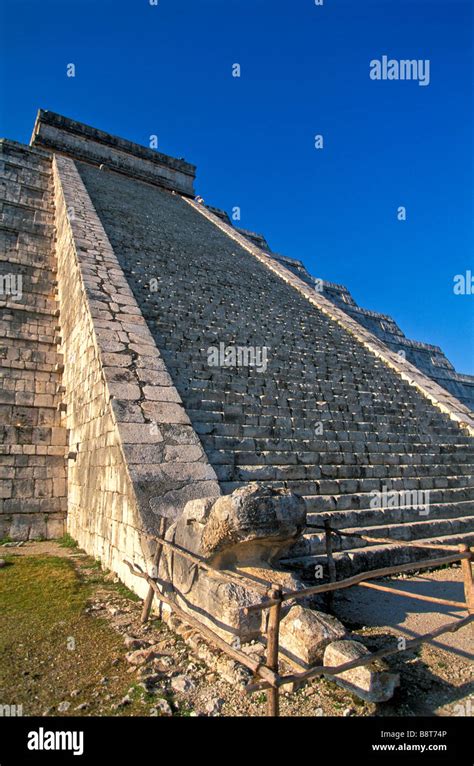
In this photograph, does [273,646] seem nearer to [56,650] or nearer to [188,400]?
[56,650]

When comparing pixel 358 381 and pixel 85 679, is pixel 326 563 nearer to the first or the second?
pixel 85 679

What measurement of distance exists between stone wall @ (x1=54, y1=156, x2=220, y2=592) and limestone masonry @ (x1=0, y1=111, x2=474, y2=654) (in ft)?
0.09

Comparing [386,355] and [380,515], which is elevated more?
[386,355]

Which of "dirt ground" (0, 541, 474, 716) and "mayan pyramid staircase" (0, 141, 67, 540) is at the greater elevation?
"mayan pyramid staircase" (0, 141, 67, 540)

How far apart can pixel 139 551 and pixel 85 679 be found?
141cm

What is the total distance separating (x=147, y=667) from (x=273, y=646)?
128 centimetres

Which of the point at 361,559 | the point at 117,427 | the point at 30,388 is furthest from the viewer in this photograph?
the point at 30,388

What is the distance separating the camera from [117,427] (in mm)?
5074

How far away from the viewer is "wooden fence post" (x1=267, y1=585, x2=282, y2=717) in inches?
89.8

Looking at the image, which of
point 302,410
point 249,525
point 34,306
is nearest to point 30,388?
point 34,306

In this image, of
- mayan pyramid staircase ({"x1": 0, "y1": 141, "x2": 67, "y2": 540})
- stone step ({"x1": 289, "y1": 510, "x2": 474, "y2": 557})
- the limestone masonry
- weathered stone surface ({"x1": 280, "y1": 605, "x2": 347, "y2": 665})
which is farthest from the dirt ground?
mayan pyramid staircase ({"x1": 0, "y1": 141, "x2": 67, "y2": 540})

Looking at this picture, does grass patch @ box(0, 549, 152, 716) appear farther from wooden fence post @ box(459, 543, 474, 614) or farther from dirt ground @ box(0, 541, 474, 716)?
wooden fence post @ box(459, 543, 474, 614)

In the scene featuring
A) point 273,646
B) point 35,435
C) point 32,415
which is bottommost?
point 273,646

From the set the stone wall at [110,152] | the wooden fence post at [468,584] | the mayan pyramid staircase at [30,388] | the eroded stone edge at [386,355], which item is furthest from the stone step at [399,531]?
the stone wall at [110,152]
